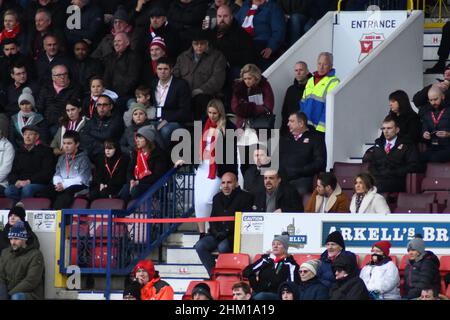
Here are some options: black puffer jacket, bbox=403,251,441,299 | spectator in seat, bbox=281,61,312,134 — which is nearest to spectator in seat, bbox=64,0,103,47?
spectator in seat, bbox=281,61,312,134

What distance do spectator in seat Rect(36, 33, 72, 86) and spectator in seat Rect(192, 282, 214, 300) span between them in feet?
21.7

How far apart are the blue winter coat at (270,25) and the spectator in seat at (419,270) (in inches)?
220

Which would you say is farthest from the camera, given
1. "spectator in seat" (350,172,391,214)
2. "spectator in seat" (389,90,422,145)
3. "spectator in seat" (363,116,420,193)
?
"spectator in seat" (389,90,422,145)

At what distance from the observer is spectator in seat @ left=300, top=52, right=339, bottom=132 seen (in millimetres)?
22594

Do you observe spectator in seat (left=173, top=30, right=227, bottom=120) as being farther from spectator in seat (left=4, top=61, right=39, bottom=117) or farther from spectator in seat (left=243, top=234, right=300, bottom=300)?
spectator in seat (left=243, top=234, right=300, bottom=300)

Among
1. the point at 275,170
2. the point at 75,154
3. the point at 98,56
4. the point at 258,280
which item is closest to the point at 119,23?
the point at 98,56

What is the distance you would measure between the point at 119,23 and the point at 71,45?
0.93 metres

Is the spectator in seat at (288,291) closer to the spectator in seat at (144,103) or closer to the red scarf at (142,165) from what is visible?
the red scarf at (142,165)

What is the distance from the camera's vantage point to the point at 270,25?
946 inches

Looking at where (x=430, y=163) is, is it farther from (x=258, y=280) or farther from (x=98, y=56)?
(x=98, y=56)

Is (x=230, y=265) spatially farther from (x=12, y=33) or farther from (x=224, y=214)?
(x=12, y=33)

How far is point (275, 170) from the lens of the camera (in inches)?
824

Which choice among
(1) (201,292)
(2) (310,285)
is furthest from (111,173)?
(2) (310,285)

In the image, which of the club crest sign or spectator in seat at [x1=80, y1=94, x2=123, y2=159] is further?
the club crest sign
